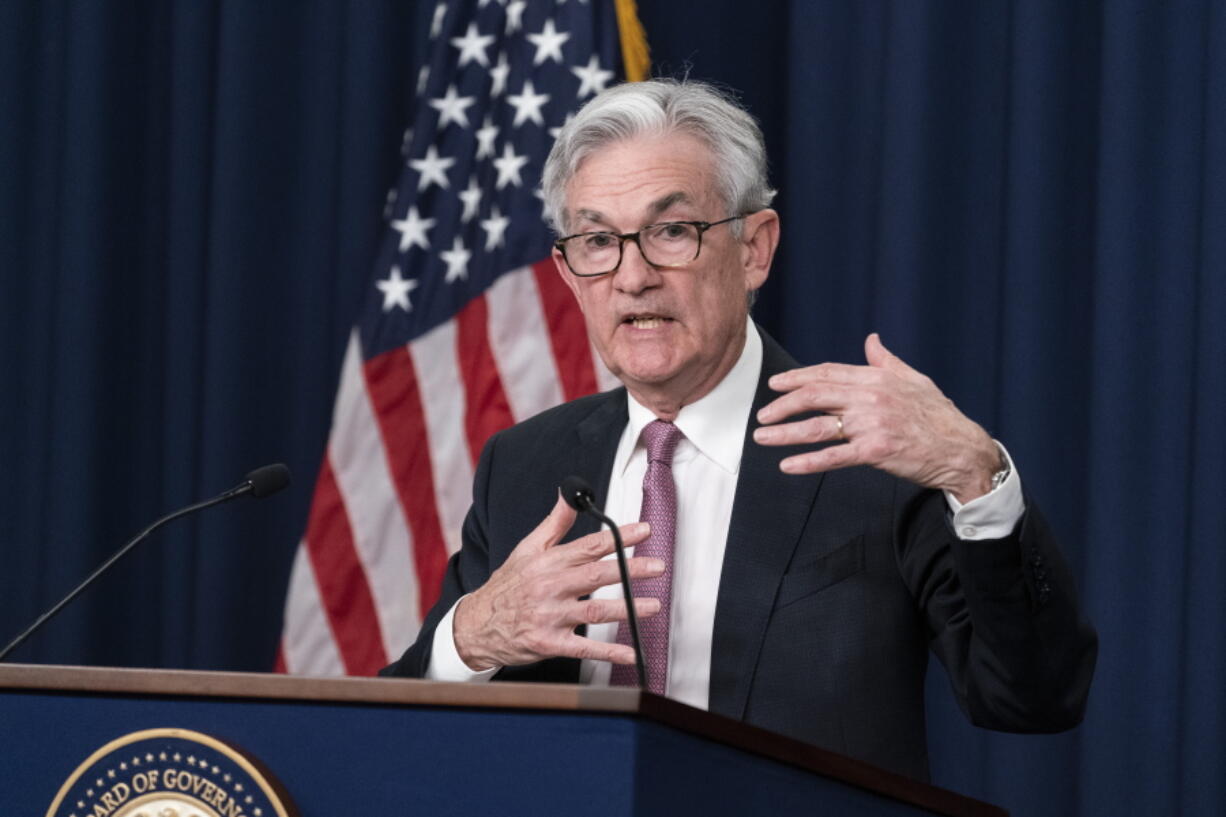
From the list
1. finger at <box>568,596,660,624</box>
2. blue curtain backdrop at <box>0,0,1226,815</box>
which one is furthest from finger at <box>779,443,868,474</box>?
blue curtain backdrop at <box>0,0,1226,815</box>

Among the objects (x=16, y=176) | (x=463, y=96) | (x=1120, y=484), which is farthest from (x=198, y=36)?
(x=1120, y=484)

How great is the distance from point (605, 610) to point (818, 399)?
352 millimetres

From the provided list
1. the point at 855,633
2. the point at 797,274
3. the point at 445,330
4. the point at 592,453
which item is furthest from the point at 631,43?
the point at 855,633

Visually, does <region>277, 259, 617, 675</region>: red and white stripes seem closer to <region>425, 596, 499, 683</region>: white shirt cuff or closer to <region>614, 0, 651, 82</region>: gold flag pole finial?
<region>614, 0, 651, 82</region>: gold flag pole finial

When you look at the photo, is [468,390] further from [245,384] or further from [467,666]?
[467,666]

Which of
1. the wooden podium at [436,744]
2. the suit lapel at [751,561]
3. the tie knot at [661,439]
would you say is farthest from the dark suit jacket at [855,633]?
the wooden podium at [436,744]

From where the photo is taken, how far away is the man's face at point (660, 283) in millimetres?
2430

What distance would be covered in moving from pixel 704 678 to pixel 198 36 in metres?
2.87

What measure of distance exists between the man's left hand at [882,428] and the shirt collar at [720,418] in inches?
20.0

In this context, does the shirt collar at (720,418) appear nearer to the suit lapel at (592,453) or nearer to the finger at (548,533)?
the suit lapel at (592,453)

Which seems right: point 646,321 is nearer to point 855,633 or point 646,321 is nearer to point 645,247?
point 645,247

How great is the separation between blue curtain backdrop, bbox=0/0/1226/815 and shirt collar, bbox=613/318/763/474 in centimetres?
113

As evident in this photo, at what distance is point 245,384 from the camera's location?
4.33 metres

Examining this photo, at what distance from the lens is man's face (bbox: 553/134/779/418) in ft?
7.97
